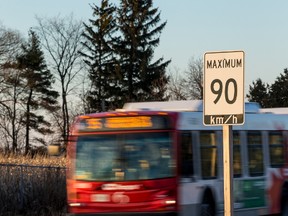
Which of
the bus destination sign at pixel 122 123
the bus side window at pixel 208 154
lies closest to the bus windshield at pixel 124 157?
the bus destination sign at pixel 122 123

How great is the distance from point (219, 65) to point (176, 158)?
5781 millimetres

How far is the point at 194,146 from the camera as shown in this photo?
595 inches

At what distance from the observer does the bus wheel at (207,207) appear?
1515 centimetres

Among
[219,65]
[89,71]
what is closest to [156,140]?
[219,65]

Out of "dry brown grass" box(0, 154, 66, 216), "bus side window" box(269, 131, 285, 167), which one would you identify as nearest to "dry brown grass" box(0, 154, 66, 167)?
"dry brown grass" box(0, 154, 66, 216)

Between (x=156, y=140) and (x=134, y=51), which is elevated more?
(x=134, y=51)

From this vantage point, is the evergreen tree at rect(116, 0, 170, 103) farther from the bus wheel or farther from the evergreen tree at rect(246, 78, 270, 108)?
the bus wheel

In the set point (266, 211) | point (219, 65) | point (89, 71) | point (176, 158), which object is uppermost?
point (89, 71)

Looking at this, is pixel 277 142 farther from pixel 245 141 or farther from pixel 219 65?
pixel 219 65

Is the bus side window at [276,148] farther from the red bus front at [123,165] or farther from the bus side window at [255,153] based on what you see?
the red bus front at [123,165]

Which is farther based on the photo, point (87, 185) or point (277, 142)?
point (277, 142)

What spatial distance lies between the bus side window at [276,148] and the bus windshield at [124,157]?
4.52m

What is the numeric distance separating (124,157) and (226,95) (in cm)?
621

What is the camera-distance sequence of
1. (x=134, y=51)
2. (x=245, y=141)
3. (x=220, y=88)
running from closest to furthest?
(x=220, y=88), (x=245, y=141), (x=134, y=51)
